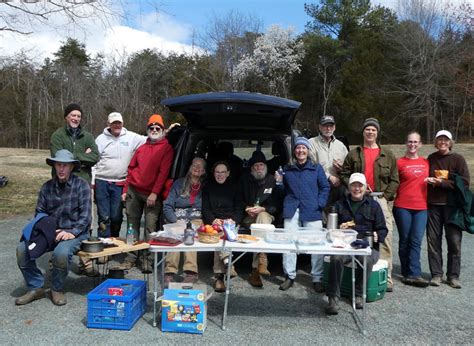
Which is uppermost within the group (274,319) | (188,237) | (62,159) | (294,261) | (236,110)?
(236,110)

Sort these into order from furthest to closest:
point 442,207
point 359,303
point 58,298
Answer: point 442,207
point 359,303
point 58,298

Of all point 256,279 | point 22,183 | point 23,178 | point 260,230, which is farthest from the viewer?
point 23,178

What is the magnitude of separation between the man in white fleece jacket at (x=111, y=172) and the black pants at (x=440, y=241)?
3719 mm

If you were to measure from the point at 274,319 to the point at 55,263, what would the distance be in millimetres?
2095

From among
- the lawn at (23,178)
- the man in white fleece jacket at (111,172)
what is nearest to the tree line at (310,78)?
the lawn at (23,178)

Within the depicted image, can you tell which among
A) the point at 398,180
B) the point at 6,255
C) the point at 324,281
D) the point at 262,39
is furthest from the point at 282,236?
the point at 262,39

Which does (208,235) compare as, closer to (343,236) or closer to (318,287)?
(343,236)

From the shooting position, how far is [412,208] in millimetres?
5164

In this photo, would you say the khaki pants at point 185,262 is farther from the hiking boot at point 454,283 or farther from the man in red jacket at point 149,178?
the hiking boot at point 454,283

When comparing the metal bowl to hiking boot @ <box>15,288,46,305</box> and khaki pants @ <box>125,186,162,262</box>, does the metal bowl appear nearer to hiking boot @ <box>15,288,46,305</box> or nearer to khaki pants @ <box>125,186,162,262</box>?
hiking boot @ <box>15,288,46,305</box>

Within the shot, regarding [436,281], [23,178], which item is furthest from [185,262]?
[23,178]

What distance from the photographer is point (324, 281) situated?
4945mm

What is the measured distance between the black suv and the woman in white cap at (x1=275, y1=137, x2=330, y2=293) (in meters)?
0.59

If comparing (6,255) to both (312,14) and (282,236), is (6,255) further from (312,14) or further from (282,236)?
(312,14)
